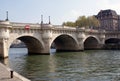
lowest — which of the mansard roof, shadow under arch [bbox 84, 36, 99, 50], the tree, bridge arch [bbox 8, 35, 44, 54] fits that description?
shadow under arch [bbox 84, 36, 99, 50]

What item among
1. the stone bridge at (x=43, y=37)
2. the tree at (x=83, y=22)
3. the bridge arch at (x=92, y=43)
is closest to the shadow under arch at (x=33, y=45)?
the stone bridge at (x=43, y=37)

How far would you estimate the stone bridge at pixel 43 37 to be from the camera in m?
56.8

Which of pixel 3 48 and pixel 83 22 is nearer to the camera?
pixel 3 48

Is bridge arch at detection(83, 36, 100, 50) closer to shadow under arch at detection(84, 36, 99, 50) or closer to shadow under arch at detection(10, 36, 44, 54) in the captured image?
shadow under arch at detection(84, 36, 99, 50)

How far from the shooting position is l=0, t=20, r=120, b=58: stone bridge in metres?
56.8

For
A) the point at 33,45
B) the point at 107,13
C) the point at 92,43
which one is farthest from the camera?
the point at 107,13

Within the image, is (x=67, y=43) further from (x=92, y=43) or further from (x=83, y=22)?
(x=83, y=22)

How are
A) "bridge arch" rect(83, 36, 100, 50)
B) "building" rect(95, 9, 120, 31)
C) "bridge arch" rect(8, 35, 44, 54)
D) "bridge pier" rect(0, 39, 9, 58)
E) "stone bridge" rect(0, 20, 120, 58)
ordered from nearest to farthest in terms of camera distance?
"bridge pier" rect(0, 39, 9, 58), "stone bridge" rect(0, 20, 120, 58), "bridge arch" rect(8, 35, 44, 54), "bridge arch" rect(83, 36, 100, 50), "building" rect(95, 9, 120, 31)

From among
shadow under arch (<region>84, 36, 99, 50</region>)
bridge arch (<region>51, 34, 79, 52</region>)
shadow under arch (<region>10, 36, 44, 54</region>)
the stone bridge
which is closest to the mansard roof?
the stone bridge

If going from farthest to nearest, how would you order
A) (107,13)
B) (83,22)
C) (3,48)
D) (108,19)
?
(107,13) < (108,19) < (83,22) < (3,48)

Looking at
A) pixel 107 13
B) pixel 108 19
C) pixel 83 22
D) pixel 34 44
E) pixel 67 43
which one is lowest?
pixel 67 43

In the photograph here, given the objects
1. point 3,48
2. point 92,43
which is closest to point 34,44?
point 3,48

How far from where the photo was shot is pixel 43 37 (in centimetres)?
6831

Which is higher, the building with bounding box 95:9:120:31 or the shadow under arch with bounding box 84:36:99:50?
the building with bounding box 95:9:120:31
